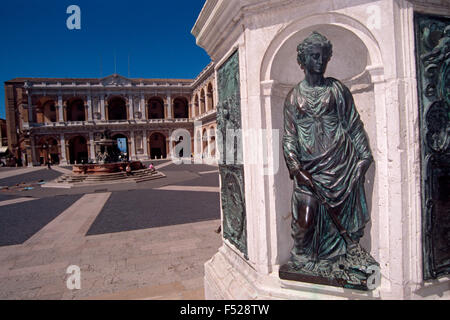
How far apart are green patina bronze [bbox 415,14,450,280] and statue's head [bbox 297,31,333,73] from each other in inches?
23.3

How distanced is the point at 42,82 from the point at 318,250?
4891cm

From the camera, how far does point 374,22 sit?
1677 millimetres

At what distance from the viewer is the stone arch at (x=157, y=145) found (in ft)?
146

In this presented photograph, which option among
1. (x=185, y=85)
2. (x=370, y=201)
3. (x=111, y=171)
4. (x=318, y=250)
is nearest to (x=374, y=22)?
(x=370, y=201)

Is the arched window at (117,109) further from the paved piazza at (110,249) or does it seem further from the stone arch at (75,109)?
the paved piazza at (110,249)

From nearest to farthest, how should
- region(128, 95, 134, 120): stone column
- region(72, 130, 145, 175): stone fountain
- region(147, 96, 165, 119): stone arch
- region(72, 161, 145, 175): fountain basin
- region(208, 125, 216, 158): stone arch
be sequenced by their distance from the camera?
region(72, 161, 145, 175): fountain basin → region(72, 130, 145, 175): stone fountain → region(208, 125, 216, 158): stone arch → region(128, 95, 134, 120): stone column → region(147, 96, 165, 119): stone arch

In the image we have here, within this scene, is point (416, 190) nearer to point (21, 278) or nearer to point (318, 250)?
point (318, 250)

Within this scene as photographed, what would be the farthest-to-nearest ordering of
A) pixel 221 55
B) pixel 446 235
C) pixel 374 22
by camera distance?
1. pixel 221 55
2. pixel 446 235
3. pixel 374 22

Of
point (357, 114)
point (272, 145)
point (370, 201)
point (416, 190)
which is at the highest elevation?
point (357, 114)

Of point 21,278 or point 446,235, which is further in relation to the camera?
point 21,278

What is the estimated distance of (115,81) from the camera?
133 ft

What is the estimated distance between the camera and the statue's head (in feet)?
5.98

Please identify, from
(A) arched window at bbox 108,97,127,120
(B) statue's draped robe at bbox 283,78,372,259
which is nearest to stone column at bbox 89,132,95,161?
(A) arched window at bbox 108,97,127,120

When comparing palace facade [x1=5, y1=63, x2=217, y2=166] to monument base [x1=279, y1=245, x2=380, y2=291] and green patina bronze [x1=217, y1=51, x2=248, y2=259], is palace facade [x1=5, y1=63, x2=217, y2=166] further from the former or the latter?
monument base [x1=279, y1=245, x2=380, y2=291]
